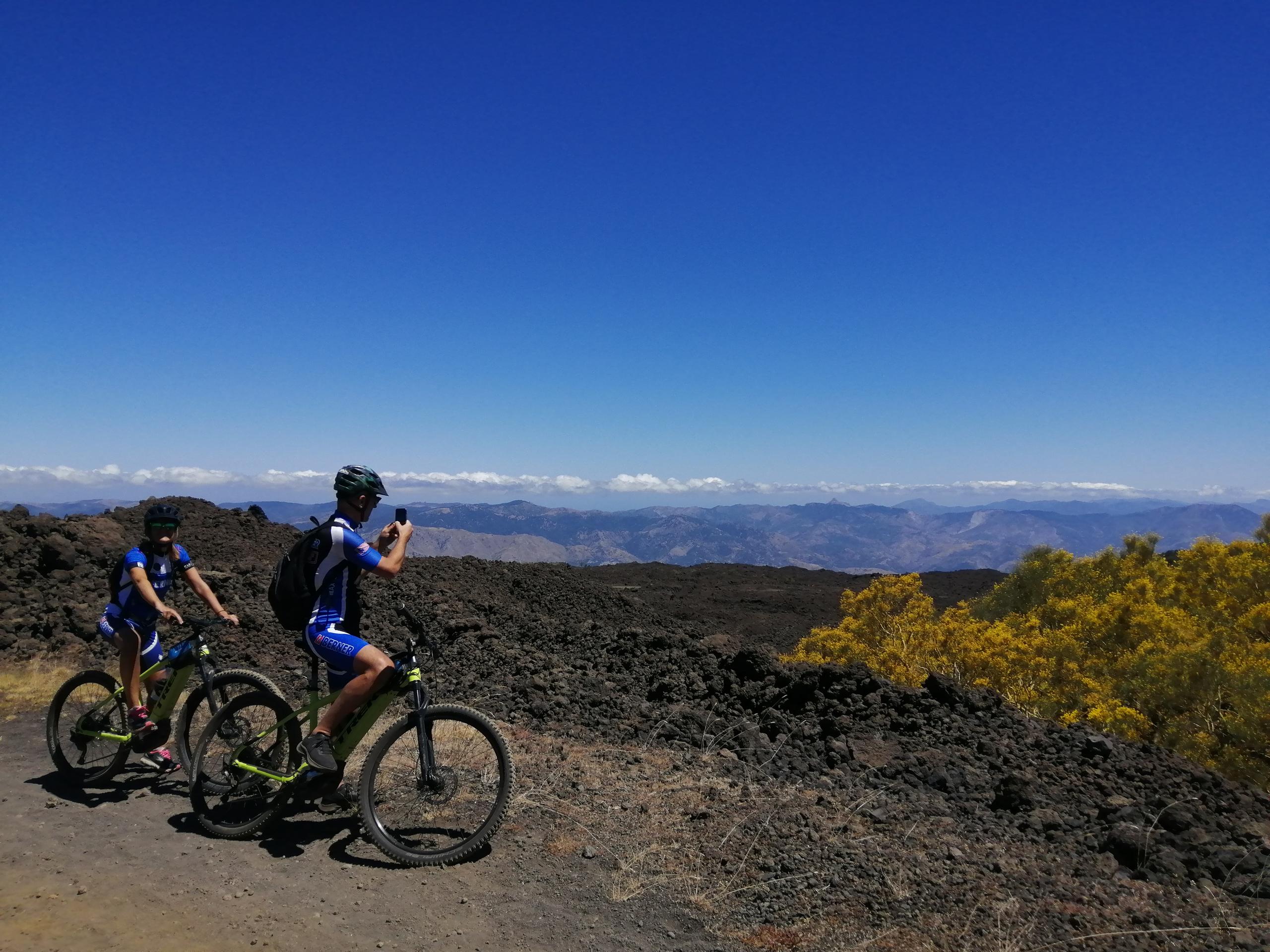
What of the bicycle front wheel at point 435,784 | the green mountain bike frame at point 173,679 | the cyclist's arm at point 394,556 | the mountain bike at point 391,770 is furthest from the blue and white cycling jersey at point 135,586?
the bicycle front wheel at point 435,784

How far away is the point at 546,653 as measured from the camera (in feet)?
36.4

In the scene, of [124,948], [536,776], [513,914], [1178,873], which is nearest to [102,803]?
[124,948]

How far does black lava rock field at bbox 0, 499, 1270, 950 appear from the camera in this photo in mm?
4090

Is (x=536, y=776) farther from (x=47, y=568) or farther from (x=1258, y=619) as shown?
(x=47, y=568)

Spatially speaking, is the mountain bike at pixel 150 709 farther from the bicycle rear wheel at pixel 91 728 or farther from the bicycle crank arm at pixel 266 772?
the bicycle crank arm at pixel 266 772

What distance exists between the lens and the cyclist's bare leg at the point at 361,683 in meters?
4.46

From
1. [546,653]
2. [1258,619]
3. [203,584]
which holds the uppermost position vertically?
[203,584]

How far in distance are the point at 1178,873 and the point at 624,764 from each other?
13.1 feet

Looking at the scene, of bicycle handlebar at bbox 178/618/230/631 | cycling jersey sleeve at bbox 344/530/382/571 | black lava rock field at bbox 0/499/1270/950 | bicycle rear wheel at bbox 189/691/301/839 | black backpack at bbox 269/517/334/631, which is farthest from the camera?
bicycle handlebar at bbox 178/618/230/631

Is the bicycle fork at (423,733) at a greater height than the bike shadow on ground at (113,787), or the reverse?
the bicycle fork at (423,733)

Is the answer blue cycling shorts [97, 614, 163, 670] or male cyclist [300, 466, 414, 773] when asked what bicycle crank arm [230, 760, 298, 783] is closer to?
male cyclist [300, 466, 414, 773]

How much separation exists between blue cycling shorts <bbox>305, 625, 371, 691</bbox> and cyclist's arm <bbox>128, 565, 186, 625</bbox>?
1.89m

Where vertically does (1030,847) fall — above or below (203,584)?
below

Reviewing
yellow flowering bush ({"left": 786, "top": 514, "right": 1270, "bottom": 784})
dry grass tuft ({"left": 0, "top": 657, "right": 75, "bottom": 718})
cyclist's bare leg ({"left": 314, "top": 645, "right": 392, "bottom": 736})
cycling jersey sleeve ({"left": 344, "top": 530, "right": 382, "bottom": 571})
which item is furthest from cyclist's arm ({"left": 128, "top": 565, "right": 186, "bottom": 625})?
yellow flowering bush ({"left": 786, "top": 514, "right": 1270, "bottom": 784})
